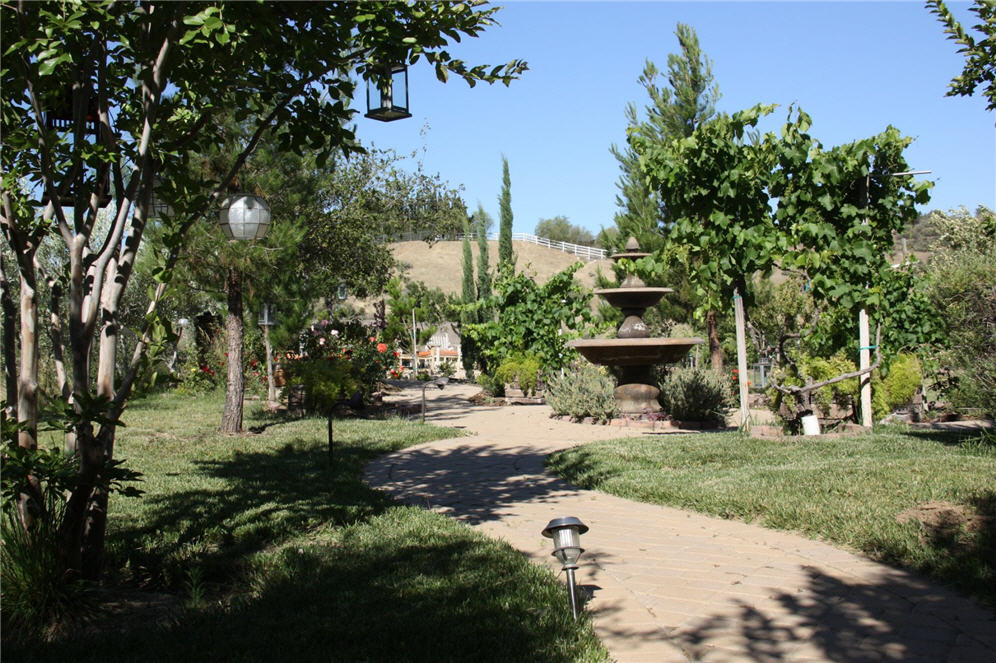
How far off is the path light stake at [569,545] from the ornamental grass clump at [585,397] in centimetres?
874

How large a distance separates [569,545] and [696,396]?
8.58m

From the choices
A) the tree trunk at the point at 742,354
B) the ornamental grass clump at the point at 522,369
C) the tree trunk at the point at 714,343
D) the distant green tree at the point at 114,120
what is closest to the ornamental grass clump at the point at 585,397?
the tree trunk at the point at 742,354

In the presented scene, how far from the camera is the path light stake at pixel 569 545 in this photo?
11.6ft

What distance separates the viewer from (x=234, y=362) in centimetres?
1122

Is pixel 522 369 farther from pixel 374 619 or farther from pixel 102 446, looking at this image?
pixel 374 619

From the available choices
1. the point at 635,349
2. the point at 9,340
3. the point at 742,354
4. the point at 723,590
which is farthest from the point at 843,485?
the point at 635,349

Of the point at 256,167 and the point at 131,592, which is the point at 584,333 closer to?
the point at 256,167

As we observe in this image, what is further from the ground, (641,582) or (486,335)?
(486,335)

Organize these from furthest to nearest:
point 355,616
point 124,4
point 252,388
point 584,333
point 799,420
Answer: point 252,388 < point 584,333 < point 799,420 < point 124,4 < point 355,616

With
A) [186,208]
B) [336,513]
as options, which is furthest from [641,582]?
[186,208]

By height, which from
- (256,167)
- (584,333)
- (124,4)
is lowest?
(584,333)

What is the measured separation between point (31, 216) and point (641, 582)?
354 cm

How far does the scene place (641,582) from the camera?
13.9 ft

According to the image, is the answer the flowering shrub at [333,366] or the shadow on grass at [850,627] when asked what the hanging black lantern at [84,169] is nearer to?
the shadow on grass at [850,627]
